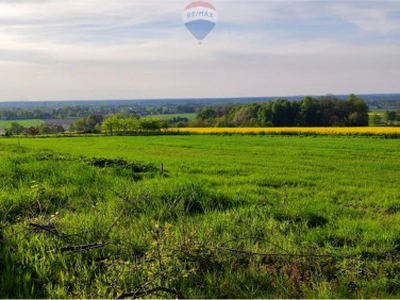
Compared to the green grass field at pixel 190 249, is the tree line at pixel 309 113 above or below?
above

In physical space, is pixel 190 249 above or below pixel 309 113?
below

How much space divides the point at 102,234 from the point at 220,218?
1.70 metres

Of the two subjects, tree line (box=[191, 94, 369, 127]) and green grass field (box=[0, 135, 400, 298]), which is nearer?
green grass field (box=[0, 135, 400, 298])

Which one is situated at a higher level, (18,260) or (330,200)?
(18,260)

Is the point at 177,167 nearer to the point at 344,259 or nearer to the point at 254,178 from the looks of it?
the point at 254,178

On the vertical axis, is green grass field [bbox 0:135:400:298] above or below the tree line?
below

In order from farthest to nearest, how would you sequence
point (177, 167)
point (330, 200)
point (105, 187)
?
point (177, 167), point (330, 200), point (105, 187)

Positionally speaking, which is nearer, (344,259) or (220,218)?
(344,259)

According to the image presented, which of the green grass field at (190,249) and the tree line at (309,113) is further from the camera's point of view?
the tree line at (309,113)

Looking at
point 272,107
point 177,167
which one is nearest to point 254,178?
point 177,167

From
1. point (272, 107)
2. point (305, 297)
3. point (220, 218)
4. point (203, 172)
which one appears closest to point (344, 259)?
point (305, 297)

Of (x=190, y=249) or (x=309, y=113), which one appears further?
(x=309, y=113)

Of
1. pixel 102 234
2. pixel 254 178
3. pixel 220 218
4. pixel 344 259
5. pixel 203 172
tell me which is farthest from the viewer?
pixel 203 172

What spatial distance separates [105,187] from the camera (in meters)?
6.84
